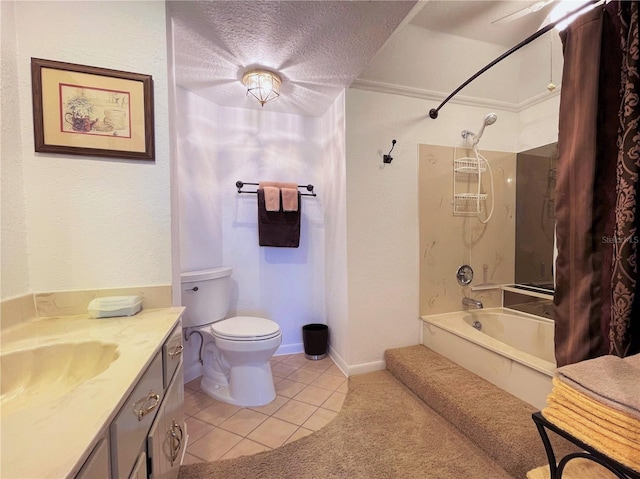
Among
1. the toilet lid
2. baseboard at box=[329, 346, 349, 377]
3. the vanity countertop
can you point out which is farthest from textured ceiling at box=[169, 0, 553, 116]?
baseboard at box=[329, 346, 349, 377]

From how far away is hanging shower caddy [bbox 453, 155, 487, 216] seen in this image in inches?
90.4

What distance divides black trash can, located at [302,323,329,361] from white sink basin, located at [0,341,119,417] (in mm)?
1713

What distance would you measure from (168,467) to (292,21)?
1992 millimetres

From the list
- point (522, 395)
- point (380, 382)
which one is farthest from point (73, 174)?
point (522, 395)

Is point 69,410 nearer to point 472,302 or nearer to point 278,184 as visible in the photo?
point 278,184

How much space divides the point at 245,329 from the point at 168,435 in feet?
2.82

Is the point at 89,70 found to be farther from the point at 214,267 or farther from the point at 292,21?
the point at 214,267

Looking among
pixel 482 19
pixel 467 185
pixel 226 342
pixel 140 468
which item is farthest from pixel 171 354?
pixel 482 19

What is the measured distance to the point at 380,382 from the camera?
1.97m

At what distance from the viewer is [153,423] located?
2.67 feet

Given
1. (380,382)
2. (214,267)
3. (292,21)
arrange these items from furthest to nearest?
1. (214,267)
2. (380,382)
3. (292,21)

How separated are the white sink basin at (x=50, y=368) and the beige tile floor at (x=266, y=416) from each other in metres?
0.83

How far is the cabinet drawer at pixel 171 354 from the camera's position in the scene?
95 cm

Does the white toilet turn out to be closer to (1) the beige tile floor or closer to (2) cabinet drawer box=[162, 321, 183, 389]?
(1) the beige tile floor
